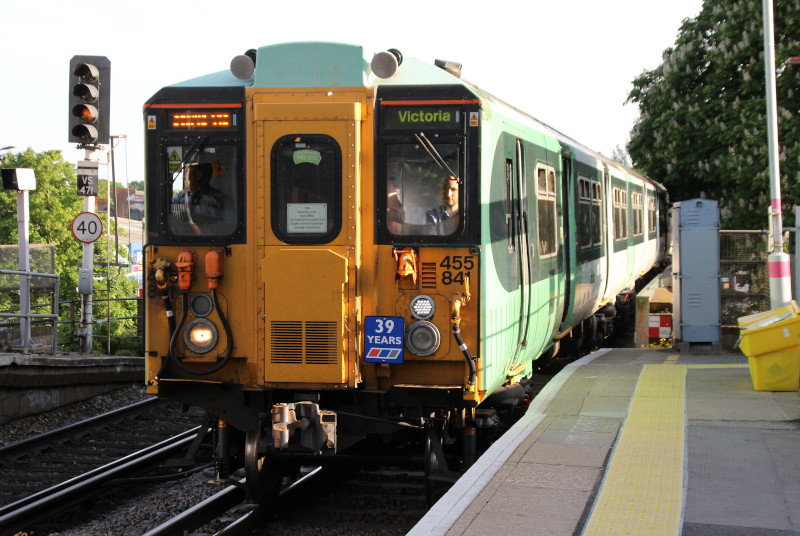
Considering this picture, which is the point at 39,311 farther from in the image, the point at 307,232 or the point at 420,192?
the point at 420,192

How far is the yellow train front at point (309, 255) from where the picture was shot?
277 inches

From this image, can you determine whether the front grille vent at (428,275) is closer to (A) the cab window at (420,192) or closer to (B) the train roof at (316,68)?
(A) the cab window at (420,192)

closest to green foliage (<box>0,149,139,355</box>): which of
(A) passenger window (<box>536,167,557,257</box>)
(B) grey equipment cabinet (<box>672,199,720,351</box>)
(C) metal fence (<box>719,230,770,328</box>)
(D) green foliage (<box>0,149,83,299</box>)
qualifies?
(D) green foliage (<box>0,149,83,299</box>)

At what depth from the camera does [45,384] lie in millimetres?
12711

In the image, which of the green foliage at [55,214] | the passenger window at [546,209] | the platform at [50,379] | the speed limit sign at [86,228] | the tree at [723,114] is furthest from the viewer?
the green foliage at [55,214]

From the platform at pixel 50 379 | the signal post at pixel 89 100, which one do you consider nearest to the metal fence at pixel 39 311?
the platform at pixel 50 379

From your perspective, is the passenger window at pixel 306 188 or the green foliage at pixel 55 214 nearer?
the passenger window at pixel 306 188

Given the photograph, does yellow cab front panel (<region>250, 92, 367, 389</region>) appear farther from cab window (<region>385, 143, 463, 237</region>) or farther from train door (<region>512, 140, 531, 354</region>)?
train door (<region>512, 140, 531, 354</region>)

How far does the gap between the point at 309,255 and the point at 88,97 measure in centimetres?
787

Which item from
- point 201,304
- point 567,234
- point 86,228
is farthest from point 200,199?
point 86,228

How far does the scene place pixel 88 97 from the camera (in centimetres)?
1361

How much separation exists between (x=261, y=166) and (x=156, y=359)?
1.62 m

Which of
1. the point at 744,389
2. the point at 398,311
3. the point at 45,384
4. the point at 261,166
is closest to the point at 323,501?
the point at 398,311

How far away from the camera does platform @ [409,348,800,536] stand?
18.3 ft
